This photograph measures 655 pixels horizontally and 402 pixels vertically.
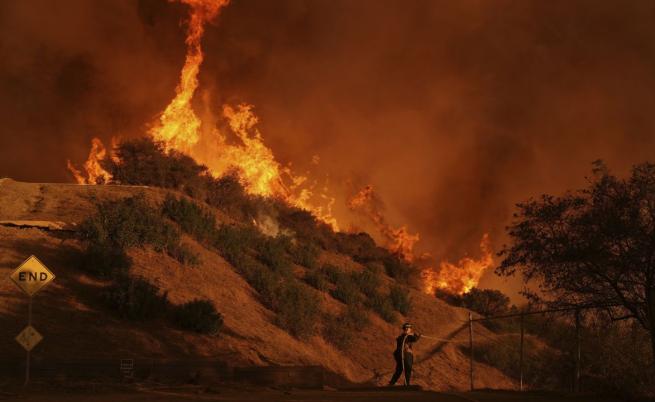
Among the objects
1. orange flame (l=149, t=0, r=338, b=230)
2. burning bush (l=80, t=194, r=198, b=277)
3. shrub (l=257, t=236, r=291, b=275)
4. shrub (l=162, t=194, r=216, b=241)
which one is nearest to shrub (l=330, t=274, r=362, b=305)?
shrub (l=257, t=236, r=291, b=275)

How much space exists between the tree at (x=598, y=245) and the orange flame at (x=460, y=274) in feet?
96.4

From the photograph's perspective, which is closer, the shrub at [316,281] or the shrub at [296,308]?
the shrub at [296,308]

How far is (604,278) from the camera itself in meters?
16.6

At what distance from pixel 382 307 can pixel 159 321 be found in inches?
559

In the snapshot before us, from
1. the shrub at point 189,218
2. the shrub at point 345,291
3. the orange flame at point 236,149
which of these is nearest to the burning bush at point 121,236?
the shrub at point 189,218

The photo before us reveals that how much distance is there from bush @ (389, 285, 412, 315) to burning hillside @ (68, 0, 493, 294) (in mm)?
10059

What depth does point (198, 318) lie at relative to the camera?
22797 millimetres

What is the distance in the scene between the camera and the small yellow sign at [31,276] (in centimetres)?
1690

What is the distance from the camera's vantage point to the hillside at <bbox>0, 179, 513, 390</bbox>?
20.5 meters

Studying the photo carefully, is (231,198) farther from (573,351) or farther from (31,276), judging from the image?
(31,276)

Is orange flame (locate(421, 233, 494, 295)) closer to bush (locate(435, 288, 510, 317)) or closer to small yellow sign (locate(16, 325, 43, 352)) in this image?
bush (locate(435, 288, 510, 317))

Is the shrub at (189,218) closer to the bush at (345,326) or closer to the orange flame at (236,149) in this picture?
the bush at (345,326)

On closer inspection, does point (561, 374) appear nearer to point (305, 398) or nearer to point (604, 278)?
point (604, 278)

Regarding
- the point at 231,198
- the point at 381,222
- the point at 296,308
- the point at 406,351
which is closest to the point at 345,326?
the point at 296,308
